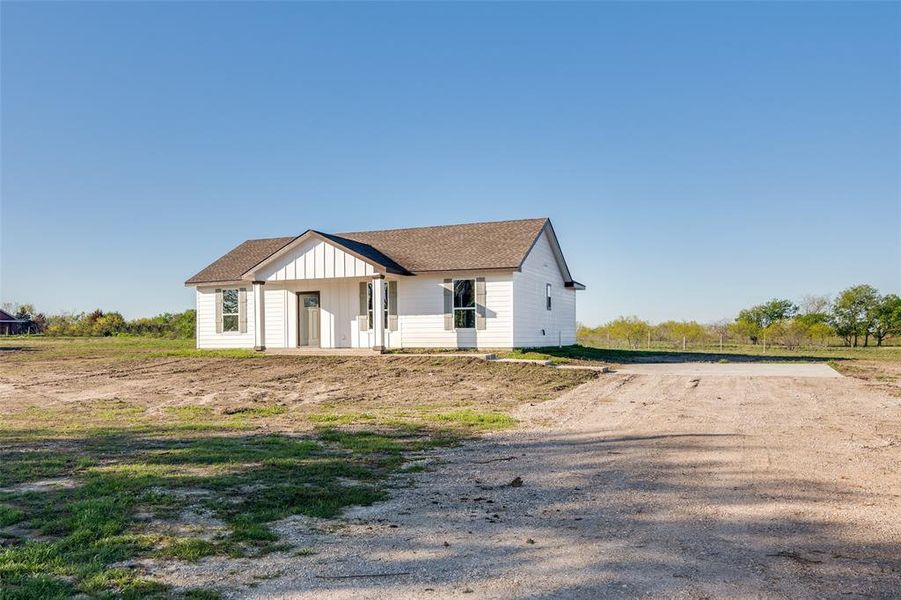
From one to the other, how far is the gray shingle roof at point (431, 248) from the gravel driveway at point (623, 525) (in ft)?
45.4

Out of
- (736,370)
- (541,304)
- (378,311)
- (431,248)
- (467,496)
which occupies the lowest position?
(467,496)

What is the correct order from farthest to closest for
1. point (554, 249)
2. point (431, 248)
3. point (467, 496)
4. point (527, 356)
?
point (554, 249) < point (431, 248) < point (527, 356) < point (467, 496)

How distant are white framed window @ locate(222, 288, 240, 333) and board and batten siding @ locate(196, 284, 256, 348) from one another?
0.75 feet

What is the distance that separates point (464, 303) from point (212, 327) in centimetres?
1140

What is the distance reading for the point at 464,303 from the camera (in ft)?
74.9

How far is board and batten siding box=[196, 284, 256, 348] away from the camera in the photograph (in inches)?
1038

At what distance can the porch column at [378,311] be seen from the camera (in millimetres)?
21938

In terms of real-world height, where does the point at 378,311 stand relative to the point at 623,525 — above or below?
above

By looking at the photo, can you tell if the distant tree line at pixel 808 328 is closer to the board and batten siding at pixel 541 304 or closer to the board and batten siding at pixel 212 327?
the board and batten siding at pixel 541 304

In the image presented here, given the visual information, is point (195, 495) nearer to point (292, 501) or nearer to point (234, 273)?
point (292, 501)

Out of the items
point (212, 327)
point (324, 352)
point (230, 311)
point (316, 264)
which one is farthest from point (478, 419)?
point (212, 327)

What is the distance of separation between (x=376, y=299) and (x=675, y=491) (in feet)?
55.0

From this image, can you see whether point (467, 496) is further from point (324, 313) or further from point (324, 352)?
point (324, 313)

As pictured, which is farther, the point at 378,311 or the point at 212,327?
the point at 212,327
